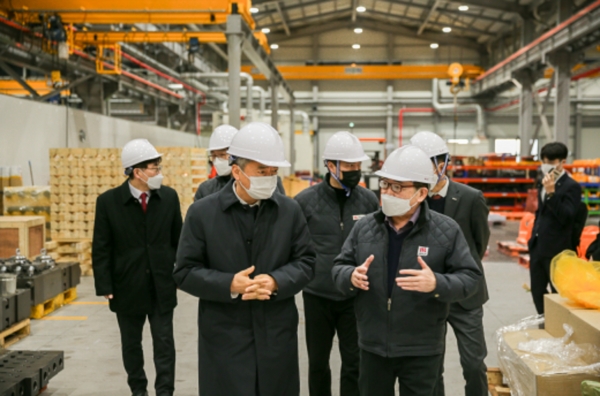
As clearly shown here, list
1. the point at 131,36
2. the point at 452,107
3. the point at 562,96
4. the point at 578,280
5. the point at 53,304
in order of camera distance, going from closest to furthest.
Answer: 1. the point at 578,280
2. the point at 53,304
3. the point at 131,36
4. the point at 562,96
5. the point at 452,107

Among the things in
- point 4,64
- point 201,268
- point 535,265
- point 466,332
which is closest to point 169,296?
point 201,268

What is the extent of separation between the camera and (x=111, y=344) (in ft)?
17.6

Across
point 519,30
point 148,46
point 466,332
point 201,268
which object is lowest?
point 466,332

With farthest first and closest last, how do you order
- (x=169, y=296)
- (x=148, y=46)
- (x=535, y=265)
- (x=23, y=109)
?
1. (x=148, y=46)
2. (x=23, y=109)
3. (x=535, y=265)
4. (x=169, y=296)

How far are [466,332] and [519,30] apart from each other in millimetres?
20673

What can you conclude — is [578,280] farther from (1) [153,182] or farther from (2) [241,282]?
(1) [153,182]

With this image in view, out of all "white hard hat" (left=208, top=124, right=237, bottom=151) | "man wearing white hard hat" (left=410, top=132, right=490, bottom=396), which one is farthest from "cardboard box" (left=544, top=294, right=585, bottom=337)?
"white hard hat" (left=208, top=124, right=237, bottom=151)

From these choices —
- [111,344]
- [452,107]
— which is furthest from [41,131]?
[452,107]

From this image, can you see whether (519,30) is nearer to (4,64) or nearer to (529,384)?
(4,64)

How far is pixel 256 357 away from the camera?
7.97 ft

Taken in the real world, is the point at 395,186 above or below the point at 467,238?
above

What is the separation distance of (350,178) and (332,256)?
0.50m

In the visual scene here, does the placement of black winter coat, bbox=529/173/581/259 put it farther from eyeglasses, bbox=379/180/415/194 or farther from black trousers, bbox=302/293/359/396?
eyeglasses, bbox=379/180/415/194

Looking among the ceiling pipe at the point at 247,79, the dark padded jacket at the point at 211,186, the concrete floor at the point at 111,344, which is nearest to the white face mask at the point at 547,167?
the concrete floor at the point at 111,344
